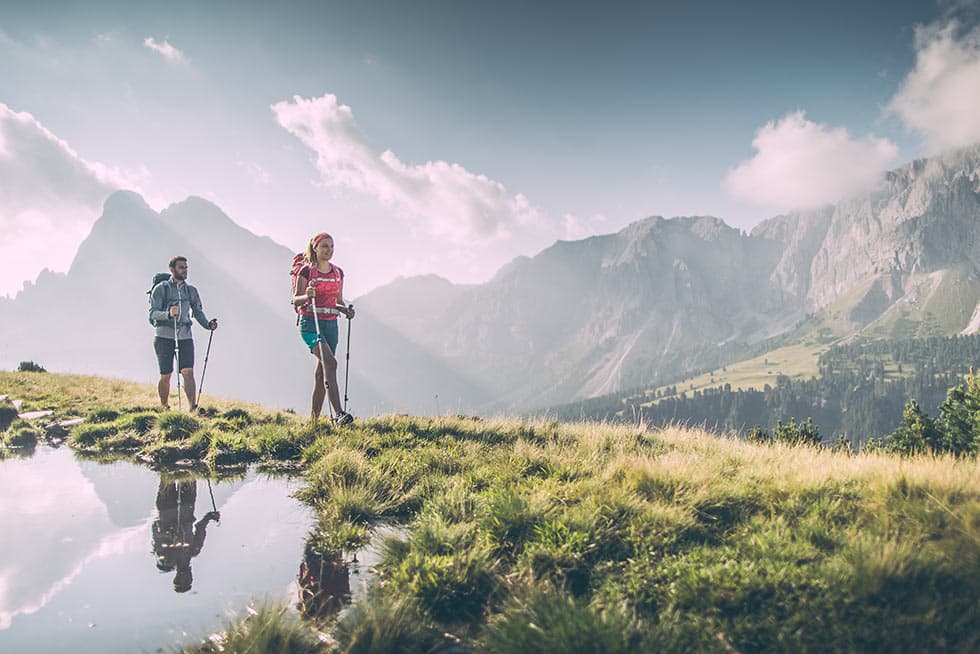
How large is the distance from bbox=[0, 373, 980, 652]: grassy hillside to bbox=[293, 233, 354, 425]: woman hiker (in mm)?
3527

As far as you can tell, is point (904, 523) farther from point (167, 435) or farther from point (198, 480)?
point (167, 435)

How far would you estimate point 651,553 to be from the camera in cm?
424

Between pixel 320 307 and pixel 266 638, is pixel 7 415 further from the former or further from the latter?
pixel 266 638

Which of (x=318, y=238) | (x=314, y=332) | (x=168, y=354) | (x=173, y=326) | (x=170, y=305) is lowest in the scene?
(x=168, y=354)

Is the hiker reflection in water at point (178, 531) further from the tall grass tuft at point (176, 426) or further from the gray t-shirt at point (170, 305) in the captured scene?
the gray t-shirt at point (170, 305)

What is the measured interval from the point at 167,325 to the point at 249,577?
1099 centimetres

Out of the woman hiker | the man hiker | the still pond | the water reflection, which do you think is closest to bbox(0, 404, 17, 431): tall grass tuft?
the man hiker

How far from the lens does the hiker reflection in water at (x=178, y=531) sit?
4627 millimetres

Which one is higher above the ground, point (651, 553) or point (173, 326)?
point (173, 326)

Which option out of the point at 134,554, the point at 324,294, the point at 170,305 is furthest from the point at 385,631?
the point at 170,305

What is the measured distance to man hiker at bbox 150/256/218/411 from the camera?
41.7 feet

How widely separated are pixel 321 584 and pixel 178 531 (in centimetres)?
227

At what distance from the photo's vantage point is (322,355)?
10391 mm

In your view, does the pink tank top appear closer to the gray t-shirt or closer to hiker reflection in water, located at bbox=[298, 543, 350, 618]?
the gray t-shirt
